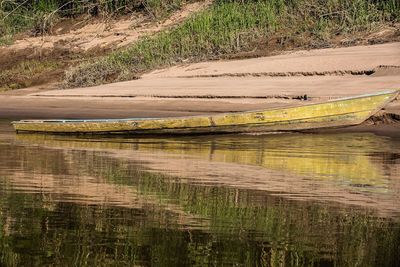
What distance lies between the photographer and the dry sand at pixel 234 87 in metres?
16.3

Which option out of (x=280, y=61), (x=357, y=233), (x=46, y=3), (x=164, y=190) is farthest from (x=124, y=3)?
(x=357, y=233)

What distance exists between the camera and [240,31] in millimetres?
22297

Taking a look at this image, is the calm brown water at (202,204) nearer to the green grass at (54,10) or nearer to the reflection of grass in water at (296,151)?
the reflection of grass in water at (296,151)

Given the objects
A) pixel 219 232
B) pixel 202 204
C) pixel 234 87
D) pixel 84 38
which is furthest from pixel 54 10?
pixel 219 232

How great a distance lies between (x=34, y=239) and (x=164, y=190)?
258 centimetres

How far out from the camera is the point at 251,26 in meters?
22.4

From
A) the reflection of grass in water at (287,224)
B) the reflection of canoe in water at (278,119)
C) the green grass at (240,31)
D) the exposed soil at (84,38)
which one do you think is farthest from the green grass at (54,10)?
the reflection of grass in water at (287,224)

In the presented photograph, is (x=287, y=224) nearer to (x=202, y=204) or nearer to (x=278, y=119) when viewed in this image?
(x=202, y=204)

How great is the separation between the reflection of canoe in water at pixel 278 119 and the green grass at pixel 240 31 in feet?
18.2

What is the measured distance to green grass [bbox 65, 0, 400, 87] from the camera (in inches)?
809

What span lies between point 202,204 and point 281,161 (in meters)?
3.53

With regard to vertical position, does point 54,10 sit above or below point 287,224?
above

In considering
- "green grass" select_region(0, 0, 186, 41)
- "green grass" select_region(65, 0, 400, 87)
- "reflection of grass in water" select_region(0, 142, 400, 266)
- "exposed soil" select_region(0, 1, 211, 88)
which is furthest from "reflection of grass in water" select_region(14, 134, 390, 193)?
"green grass" select_region(0, 0, 186, 41)

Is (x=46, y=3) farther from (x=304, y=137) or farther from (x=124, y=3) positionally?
(x=304, y=137)
